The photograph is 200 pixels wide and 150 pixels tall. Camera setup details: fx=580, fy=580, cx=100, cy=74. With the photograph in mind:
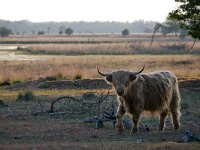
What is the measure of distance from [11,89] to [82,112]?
11.9 metres

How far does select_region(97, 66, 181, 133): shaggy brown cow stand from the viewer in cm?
1609

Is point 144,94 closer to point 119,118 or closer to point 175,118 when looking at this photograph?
point 119,118

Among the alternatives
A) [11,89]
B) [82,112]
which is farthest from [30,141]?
[11,89]

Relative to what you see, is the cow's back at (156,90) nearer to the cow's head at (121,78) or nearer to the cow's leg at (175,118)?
the cow's leg at (175,118)

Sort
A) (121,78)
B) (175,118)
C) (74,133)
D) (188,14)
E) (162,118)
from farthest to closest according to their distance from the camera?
1. (188,14)
2. (175,118)
3. (162,118)
4. (74,133)
5. (121,78)

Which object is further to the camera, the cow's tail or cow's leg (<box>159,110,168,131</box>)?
the cow's tail

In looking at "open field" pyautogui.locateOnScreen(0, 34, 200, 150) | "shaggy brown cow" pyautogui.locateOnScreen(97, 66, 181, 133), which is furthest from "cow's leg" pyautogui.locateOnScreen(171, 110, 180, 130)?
"open field" pyautogui.locateOnScreen(0, 34, 200, 150)

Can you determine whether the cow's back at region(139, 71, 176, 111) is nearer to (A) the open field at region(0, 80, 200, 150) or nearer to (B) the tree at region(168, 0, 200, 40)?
(A) the open field at region(0, 80, 200, 150)

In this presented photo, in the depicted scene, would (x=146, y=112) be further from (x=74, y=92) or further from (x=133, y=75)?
(x=74, y=92)

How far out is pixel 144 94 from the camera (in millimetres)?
16750

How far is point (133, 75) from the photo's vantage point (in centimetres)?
1614

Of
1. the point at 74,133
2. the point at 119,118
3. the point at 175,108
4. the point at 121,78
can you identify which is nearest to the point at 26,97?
the point at 74,133

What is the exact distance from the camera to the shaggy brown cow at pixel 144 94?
16.1 m

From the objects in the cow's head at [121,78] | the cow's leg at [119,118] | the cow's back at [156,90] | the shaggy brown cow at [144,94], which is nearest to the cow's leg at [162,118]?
the shaggy brown cow at [144,94]
